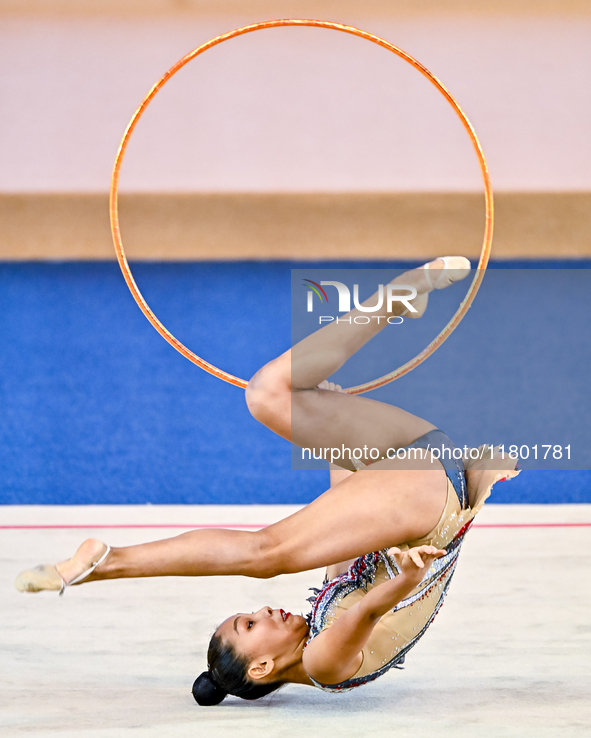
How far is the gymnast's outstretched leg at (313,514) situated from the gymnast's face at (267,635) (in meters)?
0.25

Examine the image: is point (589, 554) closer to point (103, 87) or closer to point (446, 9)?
point (446, 9)

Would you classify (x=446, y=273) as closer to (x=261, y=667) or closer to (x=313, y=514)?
(x=313, y=514)

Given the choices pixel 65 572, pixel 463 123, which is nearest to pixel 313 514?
pixel 65 572

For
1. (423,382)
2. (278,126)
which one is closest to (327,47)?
(278,126)

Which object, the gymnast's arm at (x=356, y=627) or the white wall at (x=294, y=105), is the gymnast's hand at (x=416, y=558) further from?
the white wall at (x=294, y=105)

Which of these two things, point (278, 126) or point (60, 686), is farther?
point (278, 126)

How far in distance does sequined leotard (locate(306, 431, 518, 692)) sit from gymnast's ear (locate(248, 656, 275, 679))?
0.35 feet

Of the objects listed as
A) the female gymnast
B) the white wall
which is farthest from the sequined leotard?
the white wall

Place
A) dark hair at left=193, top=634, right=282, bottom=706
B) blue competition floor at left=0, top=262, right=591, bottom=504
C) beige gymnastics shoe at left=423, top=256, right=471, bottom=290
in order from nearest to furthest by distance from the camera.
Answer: beige gymnastics shoe at left=423, top=256, right=471, bottom=290, dark hair at left=193, top=634, right=282, bottom=706, blue competition floor at left=0, top=262, right=591, bottom=504

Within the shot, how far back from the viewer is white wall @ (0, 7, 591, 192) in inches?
141

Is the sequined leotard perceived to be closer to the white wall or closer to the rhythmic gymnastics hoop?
the rhythmic gymnastics hoop

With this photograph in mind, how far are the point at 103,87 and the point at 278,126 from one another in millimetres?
866

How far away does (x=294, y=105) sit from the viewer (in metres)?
3.62

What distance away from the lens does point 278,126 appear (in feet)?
12.1
